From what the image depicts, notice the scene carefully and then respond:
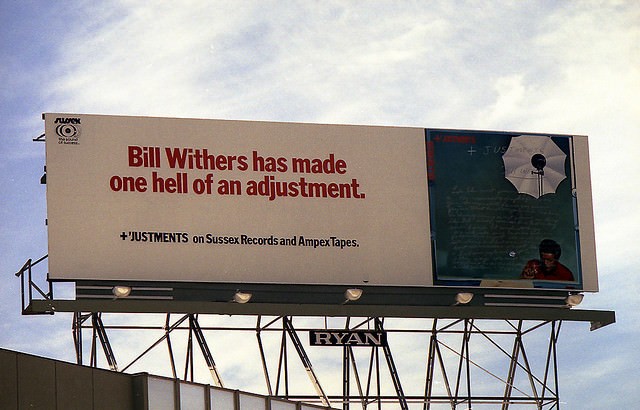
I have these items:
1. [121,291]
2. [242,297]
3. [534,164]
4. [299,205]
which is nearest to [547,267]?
[534,164]

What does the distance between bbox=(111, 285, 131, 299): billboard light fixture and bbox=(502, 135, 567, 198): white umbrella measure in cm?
992

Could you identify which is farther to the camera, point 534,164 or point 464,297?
point 534,164

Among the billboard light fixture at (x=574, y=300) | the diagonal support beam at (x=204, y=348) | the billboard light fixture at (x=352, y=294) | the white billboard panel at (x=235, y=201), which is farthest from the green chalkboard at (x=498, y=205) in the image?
the diagonal support beam at (x=204, y=348)

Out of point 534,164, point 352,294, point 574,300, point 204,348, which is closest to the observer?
point 204,348

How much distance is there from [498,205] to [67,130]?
10606 mm

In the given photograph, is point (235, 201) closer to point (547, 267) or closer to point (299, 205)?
point (299, 205)

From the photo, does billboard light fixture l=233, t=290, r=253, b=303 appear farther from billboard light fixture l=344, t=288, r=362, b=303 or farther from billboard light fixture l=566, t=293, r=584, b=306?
billboard light fixture l=566, t=293, r=584, b=306

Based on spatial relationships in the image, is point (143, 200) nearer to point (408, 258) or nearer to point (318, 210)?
point (318, 210)

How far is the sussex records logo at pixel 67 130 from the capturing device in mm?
30000

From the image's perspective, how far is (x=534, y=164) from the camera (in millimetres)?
Result: 33125

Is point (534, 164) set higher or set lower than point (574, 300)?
higher

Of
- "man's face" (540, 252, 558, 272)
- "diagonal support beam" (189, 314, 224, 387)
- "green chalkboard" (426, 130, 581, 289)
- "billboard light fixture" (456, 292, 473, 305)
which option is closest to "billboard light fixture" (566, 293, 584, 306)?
"green chalkboard" (426, 130, 581, 289)

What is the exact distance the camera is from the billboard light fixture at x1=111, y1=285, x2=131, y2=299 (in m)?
29.1

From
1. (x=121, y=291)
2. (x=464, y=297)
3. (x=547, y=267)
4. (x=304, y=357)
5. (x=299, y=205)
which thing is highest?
(x=299, y=205)
